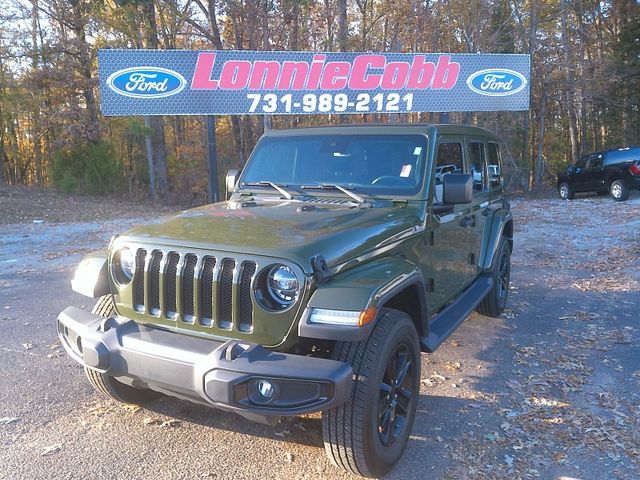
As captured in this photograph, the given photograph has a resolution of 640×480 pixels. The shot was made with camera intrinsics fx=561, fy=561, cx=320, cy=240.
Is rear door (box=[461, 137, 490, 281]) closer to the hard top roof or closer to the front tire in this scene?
the hard top roof

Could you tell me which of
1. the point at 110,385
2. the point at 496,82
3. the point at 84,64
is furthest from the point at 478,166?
the point at 84,64

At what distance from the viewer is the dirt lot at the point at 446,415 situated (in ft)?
10.6

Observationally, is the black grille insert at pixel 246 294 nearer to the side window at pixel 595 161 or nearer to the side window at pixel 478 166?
the side window at pixel 478 166

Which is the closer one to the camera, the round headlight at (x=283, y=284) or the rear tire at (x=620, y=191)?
the round headlight at (x=283, y=284)

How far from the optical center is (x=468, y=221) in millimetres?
4965

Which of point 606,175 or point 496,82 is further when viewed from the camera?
point 606,175

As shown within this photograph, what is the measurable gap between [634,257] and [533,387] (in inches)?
245

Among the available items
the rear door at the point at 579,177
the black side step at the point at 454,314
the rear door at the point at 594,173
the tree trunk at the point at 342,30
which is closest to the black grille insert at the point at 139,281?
the black side step at the point at 454,314

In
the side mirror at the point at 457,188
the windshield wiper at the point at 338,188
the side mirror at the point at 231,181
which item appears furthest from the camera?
the side mirror at the point at 231,181

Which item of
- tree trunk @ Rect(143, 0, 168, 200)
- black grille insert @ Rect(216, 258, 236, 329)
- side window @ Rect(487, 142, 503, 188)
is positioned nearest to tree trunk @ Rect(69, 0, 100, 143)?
tree trunk @ Rect(143, 0, 168, 200)

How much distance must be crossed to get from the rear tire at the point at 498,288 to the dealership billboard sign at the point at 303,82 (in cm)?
914

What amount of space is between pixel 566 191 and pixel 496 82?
270 inches

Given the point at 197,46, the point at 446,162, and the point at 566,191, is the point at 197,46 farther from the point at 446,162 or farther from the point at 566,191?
the point at 446,162

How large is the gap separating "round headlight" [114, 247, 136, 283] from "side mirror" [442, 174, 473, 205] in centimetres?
216
